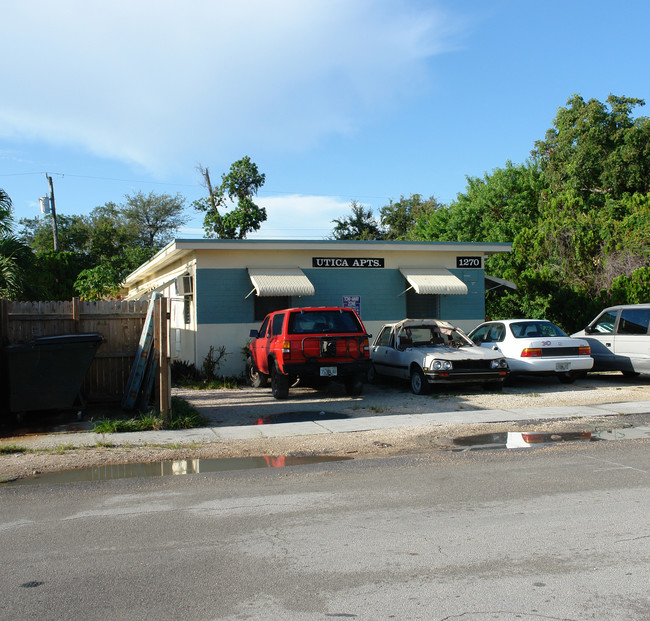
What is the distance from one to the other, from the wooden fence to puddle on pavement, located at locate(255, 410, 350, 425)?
289cm

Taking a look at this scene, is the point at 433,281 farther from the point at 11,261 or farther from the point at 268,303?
the point at 11,261

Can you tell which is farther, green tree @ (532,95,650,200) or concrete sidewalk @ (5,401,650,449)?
green tree @ (532,95,650,200)

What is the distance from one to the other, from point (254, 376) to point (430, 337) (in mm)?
4364

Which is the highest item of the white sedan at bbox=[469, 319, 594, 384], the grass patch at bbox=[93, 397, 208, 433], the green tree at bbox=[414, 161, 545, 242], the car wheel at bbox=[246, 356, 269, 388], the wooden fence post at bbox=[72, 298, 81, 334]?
the green tree at bbox=[414, 161, 545, 242]

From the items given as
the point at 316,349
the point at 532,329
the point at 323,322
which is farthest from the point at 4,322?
the point at 532,329

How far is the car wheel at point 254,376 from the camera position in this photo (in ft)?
51.8

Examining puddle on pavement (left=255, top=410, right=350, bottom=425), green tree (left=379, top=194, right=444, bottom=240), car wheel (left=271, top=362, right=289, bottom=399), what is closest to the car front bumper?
puddle on pavement (left=255, top=410, right=350, bottom=425)

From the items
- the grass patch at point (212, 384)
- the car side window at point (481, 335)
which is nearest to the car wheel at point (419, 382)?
the car side window at point (481, 335)

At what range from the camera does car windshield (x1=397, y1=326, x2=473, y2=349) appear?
1480 centimetres

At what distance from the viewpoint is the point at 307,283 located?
1727 cm

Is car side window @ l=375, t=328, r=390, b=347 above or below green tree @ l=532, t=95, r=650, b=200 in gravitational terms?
below

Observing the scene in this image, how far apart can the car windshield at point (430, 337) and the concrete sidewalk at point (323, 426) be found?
3268 millimetres

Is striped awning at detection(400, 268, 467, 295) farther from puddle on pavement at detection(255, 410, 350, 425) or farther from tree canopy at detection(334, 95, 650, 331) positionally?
puddle on pavement at detection(255, 410, 350, 425)

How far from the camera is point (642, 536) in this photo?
504 centimetres
